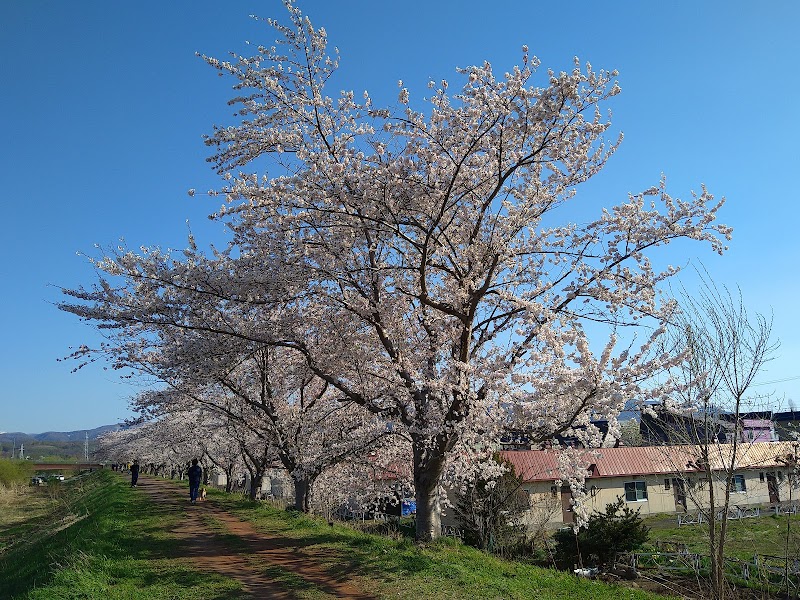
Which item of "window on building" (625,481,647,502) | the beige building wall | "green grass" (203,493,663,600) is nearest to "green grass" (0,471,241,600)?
"green grass" (203,493,663,600)

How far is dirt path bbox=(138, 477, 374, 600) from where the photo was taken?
813 cm

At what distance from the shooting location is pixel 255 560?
10.0 meters

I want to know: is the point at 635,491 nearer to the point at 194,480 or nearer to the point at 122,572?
the point at 194,480

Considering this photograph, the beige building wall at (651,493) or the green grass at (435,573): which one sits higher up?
the green grass at (435,573)

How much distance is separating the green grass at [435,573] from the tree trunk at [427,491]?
0.25 metres

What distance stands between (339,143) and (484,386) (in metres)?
4.61

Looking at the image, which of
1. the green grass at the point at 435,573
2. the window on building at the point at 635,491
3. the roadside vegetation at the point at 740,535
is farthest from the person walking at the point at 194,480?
→ the window on building at the point at 635,491

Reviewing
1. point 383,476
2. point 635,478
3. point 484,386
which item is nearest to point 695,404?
point 484,386

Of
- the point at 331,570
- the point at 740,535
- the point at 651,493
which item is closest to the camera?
the point at 331,570

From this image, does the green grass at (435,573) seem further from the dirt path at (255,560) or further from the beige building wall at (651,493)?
the beige building wall at (651,493)

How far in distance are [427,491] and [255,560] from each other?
3.22 metres

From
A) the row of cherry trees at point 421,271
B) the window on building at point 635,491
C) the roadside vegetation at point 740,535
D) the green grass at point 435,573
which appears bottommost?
the roadside vegetation at point 740,535

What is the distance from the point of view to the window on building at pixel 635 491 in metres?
37.5

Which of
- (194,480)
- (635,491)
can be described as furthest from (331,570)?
(635,491)
